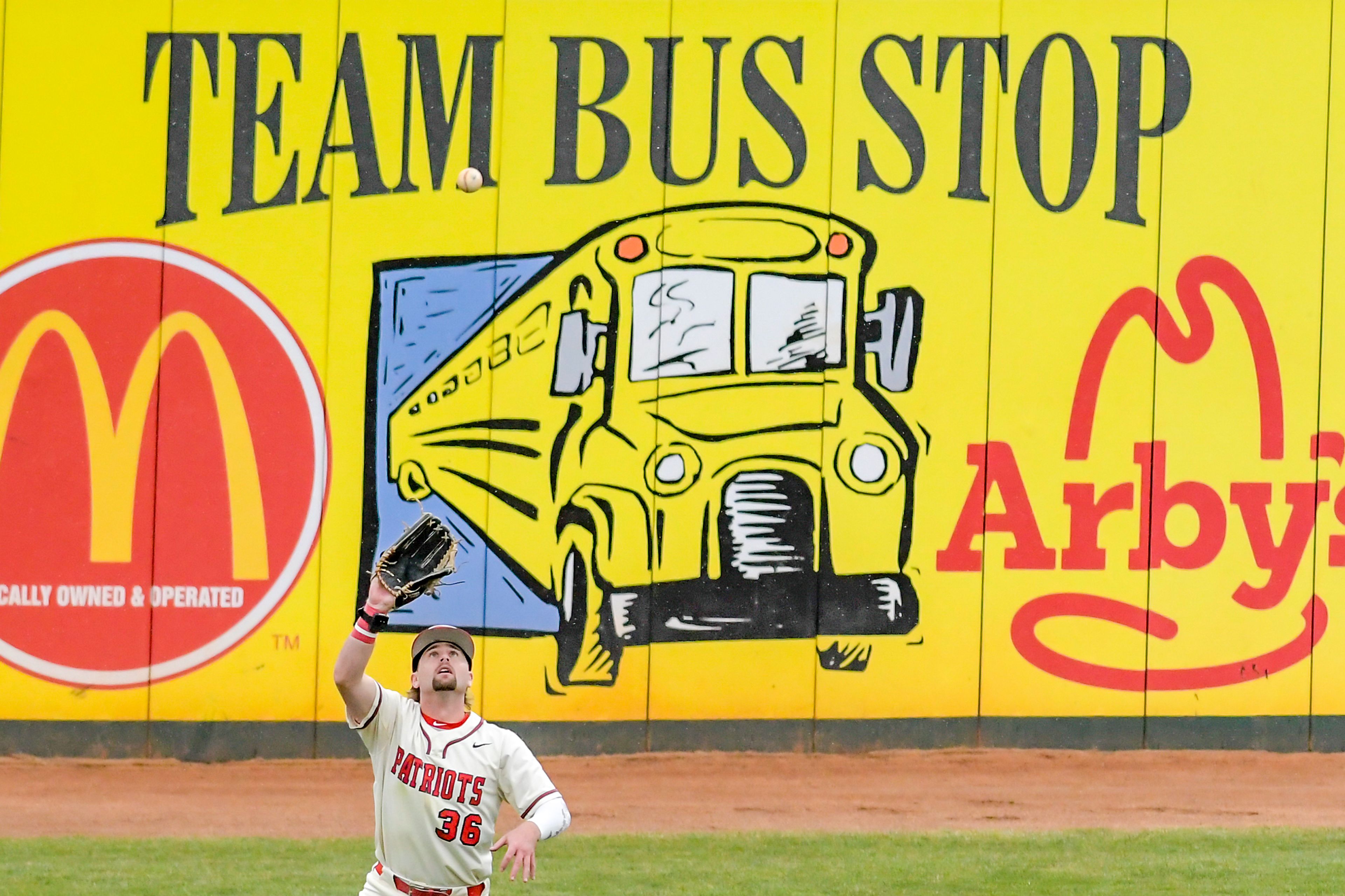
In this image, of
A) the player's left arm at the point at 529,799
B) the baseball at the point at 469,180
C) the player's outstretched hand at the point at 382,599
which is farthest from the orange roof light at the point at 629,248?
the player's outstretched hand at the point at 382,599

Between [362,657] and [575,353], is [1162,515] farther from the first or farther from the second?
[362,657]

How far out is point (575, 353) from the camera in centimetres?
1122

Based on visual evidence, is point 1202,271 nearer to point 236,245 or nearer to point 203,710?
point 236,245

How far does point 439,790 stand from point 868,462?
6.82 metres

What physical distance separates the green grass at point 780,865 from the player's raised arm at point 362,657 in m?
3.03

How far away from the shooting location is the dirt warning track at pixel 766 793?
Answer: 9656 mm

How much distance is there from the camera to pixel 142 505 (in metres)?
10.9

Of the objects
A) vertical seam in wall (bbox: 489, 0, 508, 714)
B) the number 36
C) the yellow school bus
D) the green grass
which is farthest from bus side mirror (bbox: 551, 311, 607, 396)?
the number 36

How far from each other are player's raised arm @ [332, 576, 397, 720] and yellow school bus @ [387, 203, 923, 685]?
6.19 m

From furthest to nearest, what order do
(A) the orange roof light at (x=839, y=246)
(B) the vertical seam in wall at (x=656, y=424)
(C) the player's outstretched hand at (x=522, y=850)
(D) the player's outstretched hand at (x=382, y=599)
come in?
(A) the orange roof light at (x=839, y=246) → (B) the vertical seam in wall at (x=656, y=424) → (D) the player's outstretched hand at (x=382, y=599) → (C) the player's outstretched hand at (x=522, y=850)

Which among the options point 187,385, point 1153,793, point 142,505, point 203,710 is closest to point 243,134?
point 187,385

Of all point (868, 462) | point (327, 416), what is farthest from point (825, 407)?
point (327, 416)

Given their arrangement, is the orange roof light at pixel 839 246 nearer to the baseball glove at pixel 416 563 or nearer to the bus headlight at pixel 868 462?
the bus headlight at pixel 868 462

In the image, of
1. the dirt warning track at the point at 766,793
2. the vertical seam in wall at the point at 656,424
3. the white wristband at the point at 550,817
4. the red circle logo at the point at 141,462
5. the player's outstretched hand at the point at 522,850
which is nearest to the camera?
the player's outstretched hand at the point at 522,850
